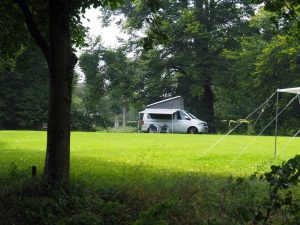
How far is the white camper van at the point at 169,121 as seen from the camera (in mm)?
38781

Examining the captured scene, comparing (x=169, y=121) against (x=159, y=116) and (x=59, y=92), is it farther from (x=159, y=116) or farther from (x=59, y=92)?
(x=59, y=92)

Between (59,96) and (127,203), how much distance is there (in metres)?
1.87

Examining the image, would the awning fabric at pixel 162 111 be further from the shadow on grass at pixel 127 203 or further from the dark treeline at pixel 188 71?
the shadow on grass at pixel 127 203

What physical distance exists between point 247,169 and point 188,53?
33421 mm

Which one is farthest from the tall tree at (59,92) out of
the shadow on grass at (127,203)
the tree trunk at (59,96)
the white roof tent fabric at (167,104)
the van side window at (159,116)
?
the white roof tent fabric at (167,104)

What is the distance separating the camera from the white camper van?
38.8m

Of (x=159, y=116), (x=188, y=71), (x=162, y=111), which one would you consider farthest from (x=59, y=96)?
(x=188, y=71)

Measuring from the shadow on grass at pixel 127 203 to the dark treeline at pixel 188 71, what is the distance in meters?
32.8

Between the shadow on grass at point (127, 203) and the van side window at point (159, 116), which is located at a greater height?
the van side window at point (159, 116)

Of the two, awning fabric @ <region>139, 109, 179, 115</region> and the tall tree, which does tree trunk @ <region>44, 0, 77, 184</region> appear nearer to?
the tall tree

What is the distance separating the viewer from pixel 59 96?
736cm

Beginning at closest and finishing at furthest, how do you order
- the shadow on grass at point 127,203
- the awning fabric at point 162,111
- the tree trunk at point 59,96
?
the shadow on grass at point 127,203 < the tree trunk at point 59,96 < the awning fabric at point 162,111

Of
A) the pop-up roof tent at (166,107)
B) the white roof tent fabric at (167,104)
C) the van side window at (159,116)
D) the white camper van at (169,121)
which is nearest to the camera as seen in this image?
the white camper van at (169,121)

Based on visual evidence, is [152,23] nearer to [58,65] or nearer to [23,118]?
[58,65]
